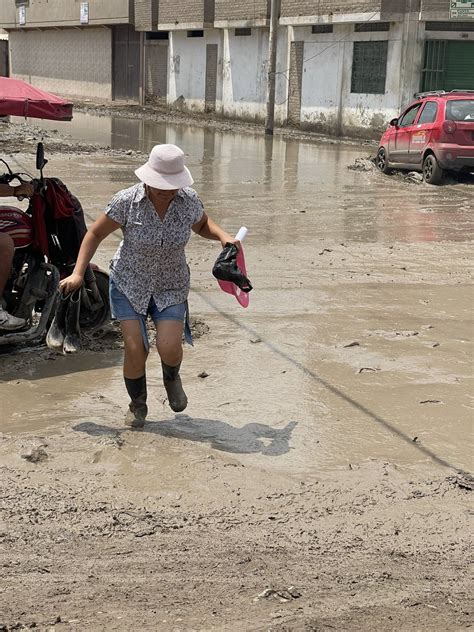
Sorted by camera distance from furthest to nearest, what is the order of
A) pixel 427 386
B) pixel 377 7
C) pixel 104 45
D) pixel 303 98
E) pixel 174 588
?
pixel 104 45
pixel 303 98
pixel 377 7
pixel 427 386
pixel 174 588

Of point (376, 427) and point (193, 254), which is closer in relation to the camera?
point (376, 427)

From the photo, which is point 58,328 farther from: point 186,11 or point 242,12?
point 186,11

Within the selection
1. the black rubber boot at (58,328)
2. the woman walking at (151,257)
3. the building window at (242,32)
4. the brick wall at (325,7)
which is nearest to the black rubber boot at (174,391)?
the woman walking at (151,257)

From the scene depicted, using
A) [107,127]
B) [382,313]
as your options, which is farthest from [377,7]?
[382,313]

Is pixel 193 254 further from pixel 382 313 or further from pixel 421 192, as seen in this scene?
pixel 421 192

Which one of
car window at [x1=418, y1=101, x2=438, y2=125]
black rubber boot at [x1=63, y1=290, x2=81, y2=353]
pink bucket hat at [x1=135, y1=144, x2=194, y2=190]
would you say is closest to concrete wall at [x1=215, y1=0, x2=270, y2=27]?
car window at [x1=418, y1=101, x2=438, y2=125]

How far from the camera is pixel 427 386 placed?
5797 mm

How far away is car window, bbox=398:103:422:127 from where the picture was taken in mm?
16956

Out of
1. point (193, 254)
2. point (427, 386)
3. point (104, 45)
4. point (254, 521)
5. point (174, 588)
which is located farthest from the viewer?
point (104, 45)

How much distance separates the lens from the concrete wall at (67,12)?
44.5 meters

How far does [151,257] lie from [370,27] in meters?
24.9

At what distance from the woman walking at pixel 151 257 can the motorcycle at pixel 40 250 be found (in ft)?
4.35

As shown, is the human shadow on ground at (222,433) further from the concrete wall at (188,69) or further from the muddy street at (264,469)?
the concrete wall at (188,69)

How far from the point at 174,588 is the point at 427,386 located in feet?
9.36
